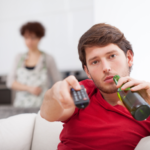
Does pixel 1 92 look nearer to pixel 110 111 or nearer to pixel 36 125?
pixel 36 125

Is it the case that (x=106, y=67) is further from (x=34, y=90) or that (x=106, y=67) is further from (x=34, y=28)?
(x=34, y=28)

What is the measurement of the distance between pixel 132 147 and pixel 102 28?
653 mm

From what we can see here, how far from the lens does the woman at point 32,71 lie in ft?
6.32

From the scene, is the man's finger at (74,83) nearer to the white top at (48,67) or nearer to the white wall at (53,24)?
the white top at (48,67)

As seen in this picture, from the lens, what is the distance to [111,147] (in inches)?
30.4

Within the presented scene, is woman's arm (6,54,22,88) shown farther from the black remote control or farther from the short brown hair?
the black remote control

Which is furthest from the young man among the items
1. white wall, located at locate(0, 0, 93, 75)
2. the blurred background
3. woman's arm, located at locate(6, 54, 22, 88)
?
white wall, located at locate(0, 0, 93, 75)

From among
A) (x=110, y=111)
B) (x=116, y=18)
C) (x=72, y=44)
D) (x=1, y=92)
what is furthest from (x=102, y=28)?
(x=1, y=92)

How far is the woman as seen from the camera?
1.93 metres

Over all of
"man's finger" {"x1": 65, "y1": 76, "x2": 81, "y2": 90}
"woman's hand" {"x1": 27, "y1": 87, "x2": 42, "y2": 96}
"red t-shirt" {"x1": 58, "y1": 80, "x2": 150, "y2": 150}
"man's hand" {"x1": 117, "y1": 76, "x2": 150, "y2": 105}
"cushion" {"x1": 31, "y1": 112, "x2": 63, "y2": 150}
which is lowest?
"woman's hand" {"x1": 27, "y1": 87, "x2": 42, "y2": 96}

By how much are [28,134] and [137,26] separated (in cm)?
153

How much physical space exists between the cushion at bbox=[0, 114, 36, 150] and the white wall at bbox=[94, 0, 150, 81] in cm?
A: 124

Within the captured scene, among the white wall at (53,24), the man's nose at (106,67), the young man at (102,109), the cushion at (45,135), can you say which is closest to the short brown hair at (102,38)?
the young man at (102,109)

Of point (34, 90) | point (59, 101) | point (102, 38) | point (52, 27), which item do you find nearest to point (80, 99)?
point (59, 101)
